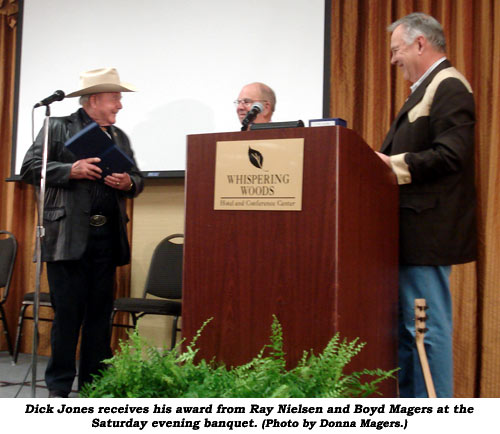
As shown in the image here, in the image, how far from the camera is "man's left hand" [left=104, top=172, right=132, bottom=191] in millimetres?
2932

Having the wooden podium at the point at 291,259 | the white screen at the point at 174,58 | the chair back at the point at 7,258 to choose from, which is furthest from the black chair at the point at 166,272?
the wooden podium at the point at 291,259

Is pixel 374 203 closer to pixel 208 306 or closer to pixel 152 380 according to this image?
pixel 208 306

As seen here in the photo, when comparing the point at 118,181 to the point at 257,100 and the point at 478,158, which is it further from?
the point at 478,158

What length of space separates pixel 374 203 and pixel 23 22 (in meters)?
4.03

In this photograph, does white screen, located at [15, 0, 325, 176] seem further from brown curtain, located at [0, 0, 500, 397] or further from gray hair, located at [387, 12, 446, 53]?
gray hair, located at [387, 12, 446, 53]

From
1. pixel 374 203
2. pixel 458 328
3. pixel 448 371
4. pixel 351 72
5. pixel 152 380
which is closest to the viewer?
pixel 152 380

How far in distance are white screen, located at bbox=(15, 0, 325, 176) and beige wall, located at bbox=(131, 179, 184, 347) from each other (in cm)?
21

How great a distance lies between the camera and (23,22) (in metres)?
4.66

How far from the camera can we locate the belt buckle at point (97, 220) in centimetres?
295

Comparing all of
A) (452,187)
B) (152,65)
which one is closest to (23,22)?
(152,65)


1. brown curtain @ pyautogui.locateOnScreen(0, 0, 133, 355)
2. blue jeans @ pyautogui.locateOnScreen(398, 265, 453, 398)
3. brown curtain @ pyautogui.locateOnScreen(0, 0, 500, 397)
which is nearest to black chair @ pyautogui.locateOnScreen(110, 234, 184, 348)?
brown curtain @ pyautogui.locateOnScreen(0, 0, 133, 355)

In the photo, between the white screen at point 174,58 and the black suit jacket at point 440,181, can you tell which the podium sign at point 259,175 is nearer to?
the black suit jacket at point 440,181

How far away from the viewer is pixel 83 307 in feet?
9.71

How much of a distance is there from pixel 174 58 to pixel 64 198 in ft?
5.19
